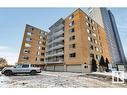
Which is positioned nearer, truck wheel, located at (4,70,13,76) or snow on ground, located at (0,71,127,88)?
snow on ground, located at (0,71,127,88)

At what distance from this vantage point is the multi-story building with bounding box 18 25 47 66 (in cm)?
3566

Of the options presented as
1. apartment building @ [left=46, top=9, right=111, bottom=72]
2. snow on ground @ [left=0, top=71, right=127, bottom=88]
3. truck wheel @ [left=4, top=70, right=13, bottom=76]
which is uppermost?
apartment building @ [left=46, top=9, right=111, bottom=72]

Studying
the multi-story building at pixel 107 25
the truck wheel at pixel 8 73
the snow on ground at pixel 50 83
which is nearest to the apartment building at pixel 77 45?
the snow on ground at pixel 50 83

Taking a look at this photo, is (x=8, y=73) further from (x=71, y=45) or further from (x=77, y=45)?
(x=71, y=45)

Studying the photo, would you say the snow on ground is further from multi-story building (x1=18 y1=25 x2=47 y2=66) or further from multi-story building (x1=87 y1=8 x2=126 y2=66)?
multi-story building (x1=87 y1=8 x2=126 y2=66)

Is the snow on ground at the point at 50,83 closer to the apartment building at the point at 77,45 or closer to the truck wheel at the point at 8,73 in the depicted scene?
the truck wheel at the point at 8,73

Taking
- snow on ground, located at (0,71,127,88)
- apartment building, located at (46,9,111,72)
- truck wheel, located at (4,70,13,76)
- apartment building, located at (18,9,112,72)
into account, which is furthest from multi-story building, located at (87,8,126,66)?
truck wheel, located at (4,70,13,76)

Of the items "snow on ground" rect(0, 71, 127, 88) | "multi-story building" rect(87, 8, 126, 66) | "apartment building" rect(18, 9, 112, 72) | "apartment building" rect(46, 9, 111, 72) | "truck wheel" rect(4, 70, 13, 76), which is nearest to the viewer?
"snow on ground" rect(0, 71, 127, 88)

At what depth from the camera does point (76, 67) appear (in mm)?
22859

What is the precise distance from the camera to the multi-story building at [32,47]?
35656mm

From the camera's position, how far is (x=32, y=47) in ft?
125

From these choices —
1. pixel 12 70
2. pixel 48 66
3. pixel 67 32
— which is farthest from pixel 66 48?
pixel 12 70

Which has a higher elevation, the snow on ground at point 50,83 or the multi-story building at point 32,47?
the multi-story building at point 32,47

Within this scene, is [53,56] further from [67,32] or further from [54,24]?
[54,24]
